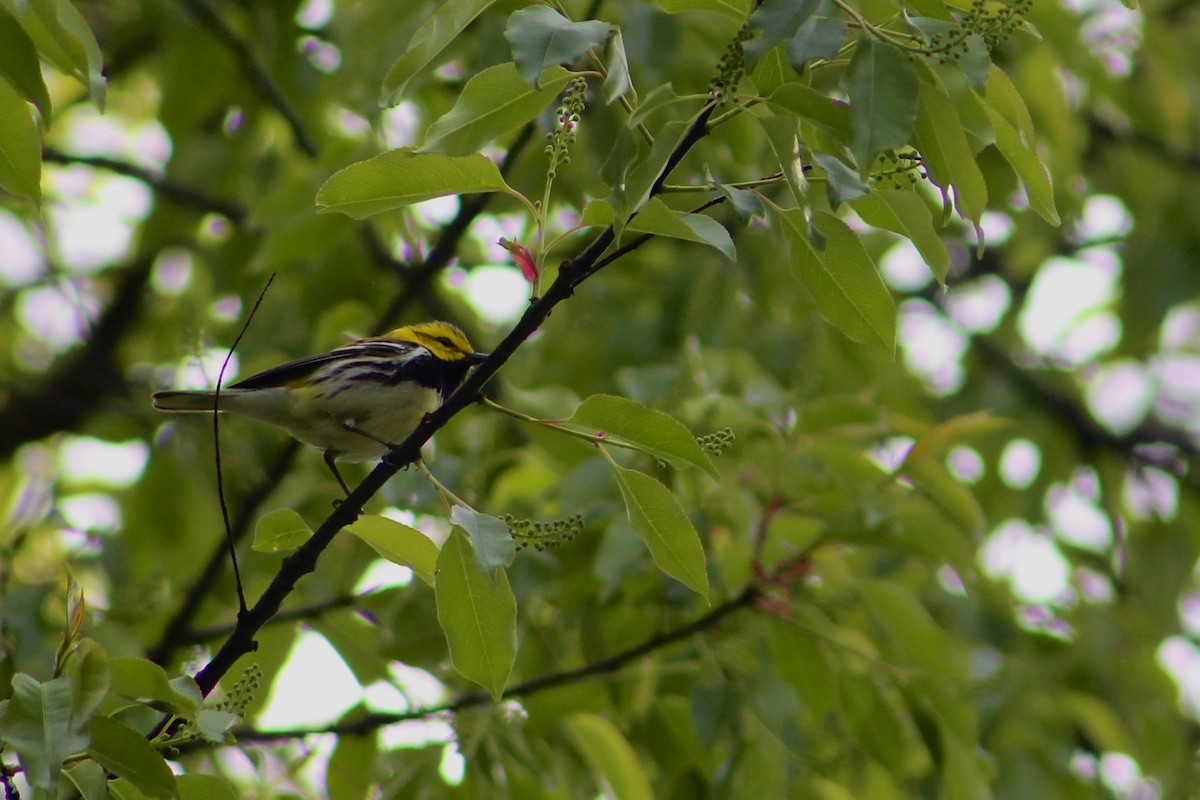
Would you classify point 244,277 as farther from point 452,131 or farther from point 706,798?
point 452,131

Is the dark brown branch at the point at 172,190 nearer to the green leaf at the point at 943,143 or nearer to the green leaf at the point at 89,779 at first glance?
the green leaf at the point at 89,779

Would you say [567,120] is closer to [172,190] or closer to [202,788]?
[202,788]

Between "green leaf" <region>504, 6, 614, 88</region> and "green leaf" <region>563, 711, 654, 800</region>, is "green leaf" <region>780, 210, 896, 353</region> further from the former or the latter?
"green leaf" <region>563, 711, 654, 800</region>

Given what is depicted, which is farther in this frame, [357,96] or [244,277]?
[244,277]

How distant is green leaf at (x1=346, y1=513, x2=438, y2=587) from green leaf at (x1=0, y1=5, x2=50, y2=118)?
95 cm

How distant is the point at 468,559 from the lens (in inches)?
87.5

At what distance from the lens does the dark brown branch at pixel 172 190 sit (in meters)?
5.33

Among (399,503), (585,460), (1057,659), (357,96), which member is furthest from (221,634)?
(1057,659)

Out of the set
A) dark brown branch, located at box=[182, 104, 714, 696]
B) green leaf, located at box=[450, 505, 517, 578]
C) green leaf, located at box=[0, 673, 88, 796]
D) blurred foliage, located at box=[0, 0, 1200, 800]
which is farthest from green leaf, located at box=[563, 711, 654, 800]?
green leaf, located at box=[0, 673, 88, 796]

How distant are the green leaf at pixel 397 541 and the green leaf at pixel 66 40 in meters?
0.94

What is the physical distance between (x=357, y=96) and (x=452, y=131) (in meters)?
2.60

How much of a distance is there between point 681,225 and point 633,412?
0.42 meters

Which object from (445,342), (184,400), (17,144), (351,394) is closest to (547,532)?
(17,144)

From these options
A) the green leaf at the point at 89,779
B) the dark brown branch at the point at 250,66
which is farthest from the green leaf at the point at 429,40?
the dark brown branch at the point at 250,66
